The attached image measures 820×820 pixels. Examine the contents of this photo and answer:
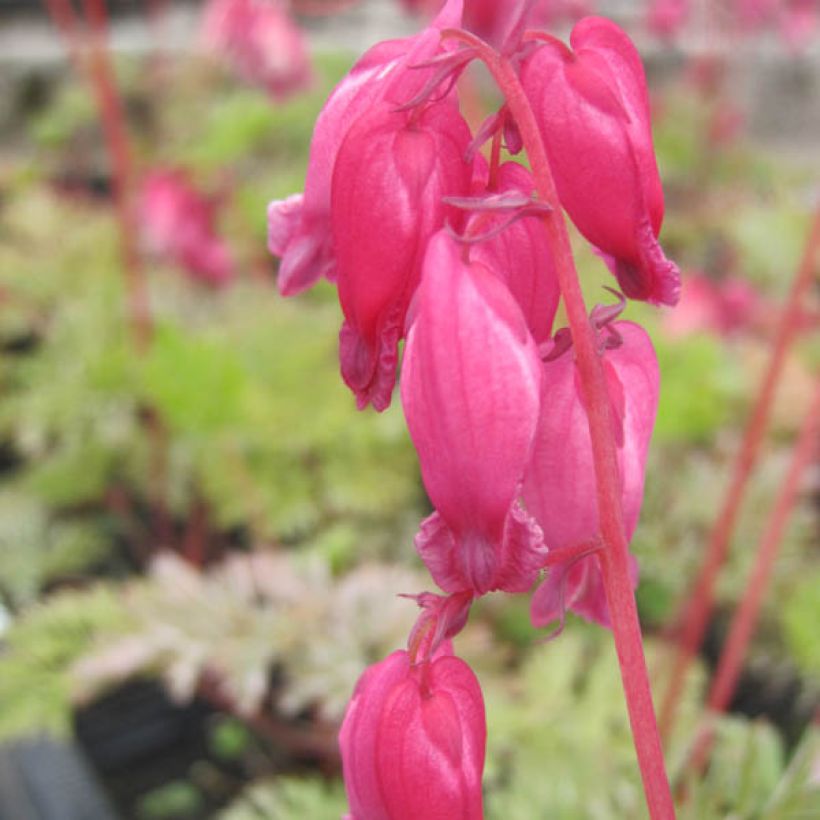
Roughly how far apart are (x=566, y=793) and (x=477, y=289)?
0.49 metres

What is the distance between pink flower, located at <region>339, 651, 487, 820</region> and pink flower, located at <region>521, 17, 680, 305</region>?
16cm

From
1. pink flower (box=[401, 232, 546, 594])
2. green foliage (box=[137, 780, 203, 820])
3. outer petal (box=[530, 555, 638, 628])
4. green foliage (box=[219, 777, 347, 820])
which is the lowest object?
green foliage (box=[137, 780, 203, 820])

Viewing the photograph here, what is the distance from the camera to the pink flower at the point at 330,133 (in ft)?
1.19

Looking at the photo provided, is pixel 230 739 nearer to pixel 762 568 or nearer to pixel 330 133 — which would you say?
pixel 762 568

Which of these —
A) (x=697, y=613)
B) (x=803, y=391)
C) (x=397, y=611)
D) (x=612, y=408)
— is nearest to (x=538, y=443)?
(x=612, y=408)

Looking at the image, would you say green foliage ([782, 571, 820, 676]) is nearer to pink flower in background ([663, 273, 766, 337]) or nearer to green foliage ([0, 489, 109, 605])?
pink flower in background ([663, 273, 766, 337])

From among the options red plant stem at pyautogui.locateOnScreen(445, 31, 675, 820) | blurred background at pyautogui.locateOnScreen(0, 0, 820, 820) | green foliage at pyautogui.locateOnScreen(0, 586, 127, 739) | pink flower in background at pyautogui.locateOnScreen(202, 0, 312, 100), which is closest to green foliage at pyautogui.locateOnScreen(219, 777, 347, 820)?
blurred background at pyautogui.locateOnScreen(0, 0, 820, 820)

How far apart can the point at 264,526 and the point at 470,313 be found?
0.94m

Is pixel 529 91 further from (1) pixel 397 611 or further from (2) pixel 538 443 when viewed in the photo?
(1) pixel 397 611

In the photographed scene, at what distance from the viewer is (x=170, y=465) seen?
4.95 ft

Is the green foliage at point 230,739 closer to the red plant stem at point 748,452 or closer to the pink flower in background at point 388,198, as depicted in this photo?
the red plant stem at point 748,452

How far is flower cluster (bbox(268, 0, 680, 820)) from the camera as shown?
1.11ft

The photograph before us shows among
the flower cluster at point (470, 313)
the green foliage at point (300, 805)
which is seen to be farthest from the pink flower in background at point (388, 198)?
the green foliage at point (300, 805)

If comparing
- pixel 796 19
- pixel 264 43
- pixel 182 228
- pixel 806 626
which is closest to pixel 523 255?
pixel 806 626
